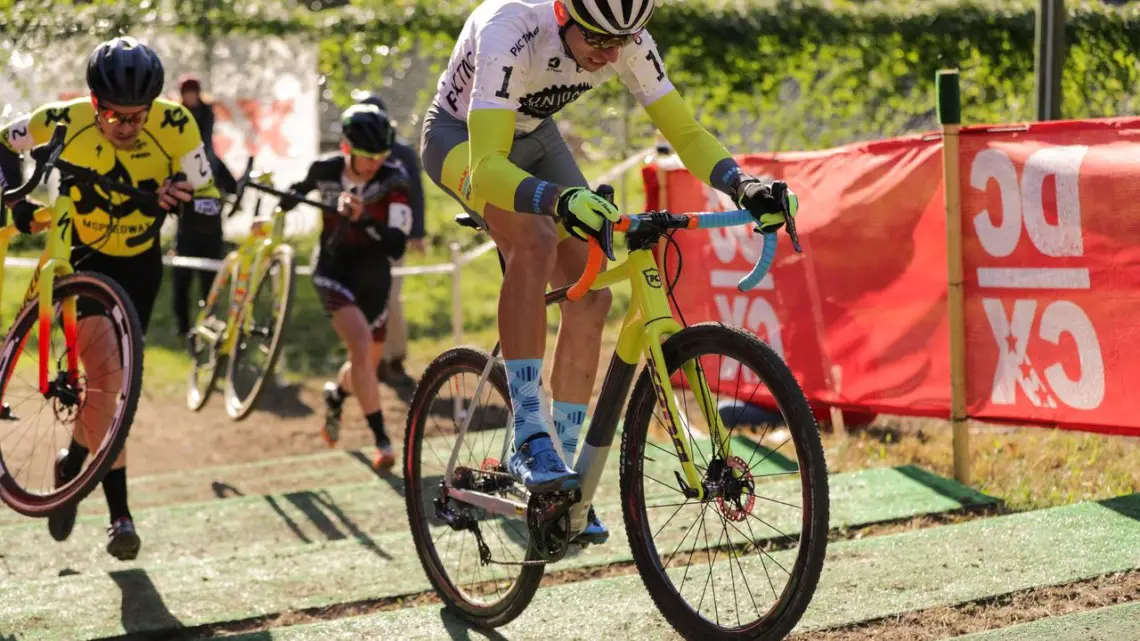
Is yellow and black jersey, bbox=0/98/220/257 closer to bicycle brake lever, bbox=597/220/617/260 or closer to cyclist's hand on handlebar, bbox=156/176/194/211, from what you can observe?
cyclist's hand on handlebar, bbox=156/176/194/211

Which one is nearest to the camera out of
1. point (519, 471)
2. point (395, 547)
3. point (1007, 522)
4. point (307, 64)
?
point (519, 471)

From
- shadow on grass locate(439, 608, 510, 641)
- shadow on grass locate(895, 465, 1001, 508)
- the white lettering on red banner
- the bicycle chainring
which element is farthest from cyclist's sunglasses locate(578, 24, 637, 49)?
shadow on grass locate(895, 465, 1001, 508)

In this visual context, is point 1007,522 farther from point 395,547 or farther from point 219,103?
point 219,103

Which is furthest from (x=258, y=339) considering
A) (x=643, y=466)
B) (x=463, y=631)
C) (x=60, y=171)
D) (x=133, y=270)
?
(x=643, y=466)

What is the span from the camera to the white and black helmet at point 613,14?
13.6ft

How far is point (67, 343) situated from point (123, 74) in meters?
1.11

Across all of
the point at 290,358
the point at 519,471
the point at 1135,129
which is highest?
the point at 1135,129

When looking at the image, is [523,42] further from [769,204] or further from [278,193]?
[278,193]

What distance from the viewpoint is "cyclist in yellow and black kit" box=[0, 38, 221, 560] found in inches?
229

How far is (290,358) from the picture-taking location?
1274 cm

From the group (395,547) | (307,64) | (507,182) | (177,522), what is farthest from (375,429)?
(307,64)

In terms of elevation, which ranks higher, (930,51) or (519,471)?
(930,51)

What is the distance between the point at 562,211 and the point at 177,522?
4044mm

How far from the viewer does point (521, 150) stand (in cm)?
492
